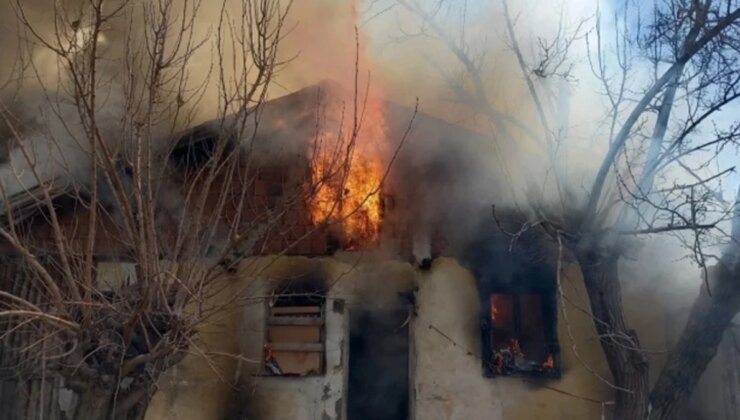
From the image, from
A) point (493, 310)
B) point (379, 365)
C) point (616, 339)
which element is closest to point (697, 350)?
point (616, 339)

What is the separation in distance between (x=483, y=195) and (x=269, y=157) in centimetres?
262

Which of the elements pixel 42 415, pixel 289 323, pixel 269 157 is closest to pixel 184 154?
pixel 269 157

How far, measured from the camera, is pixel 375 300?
26.0 feet

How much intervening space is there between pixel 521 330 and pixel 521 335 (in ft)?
0.19

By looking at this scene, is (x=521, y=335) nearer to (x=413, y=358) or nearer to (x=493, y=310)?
(x=493, y=310)

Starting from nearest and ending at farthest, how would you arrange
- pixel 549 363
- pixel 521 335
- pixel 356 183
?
pixel 549 363 → pixel 521 335 → pixel 356 183

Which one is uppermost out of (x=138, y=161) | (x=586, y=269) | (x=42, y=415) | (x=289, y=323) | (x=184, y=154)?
(x=184, y=154)

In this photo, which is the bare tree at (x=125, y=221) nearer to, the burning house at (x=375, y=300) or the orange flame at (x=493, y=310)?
the burning house at (x=375, y=300)

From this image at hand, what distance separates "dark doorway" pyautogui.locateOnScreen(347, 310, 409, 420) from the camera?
802 centimetres

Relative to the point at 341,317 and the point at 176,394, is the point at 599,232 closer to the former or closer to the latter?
the point at 341,317

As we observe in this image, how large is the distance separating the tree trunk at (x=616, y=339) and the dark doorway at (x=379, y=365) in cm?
223

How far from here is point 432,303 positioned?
7.87 metres

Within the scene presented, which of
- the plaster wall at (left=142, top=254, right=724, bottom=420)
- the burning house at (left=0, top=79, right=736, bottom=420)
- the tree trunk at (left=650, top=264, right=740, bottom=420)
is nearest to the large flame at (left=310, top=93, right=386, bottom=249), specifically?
the burning house at (left=0, top=79, right=736, bottom=420)

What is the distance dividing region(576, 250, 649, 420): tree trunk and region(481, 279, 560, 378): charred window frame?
41.8 inches
